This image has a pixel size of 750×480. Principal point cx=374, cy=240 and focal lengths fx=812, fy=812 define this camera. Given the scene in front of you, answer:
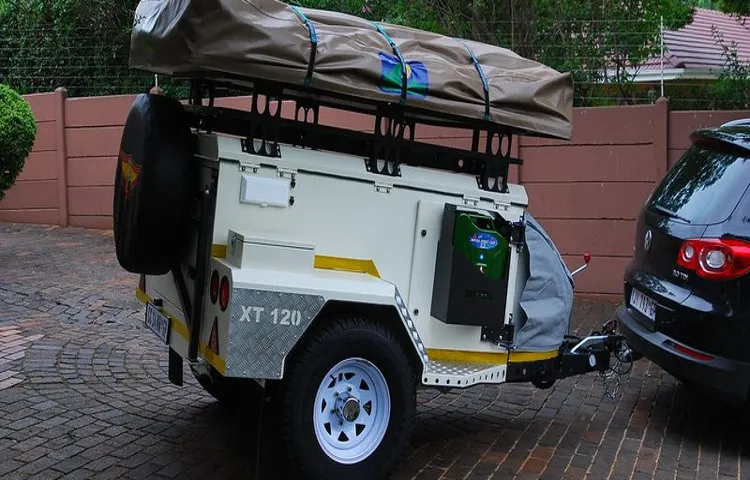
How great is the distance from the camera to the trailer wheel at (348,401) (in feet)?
13.2

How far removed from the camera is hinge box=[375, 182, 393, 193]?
442 centimetres

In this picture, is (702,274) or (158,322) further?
(702,274)

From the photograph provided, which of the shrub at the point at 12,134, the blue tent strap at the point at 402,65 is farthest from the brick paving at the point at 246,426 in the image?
the shrub at the point at 12,134

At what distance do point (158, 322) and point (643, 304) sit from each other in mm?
3213

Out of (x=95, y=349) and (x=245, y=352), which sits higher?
(x=245, y=352)

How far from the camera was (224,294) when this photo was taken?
3.93m

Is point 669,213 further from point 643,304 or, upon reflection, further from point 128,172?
point 128,172

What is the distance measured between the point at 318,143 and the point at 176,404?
7.20ft

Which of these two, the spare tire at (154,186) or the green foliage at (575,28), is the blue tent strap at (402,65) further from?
the green foliage at (575,28)

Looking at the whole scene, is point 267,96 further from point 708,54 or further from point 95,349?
point 708,54

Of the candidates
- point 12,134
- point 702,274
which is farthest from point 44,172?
point 702,274

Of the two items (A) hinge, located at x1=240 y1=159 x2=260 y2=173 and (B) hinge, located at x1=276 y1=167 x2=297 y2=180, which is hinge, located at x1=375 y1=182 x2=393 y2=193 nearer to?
(B) hinge, located at x1=276 y1=167 x2=297 y2=180

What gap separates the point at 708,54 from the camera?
14008mm

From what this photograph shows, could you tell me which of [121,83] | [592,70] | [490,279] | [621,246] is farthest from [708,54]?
[490,279]
